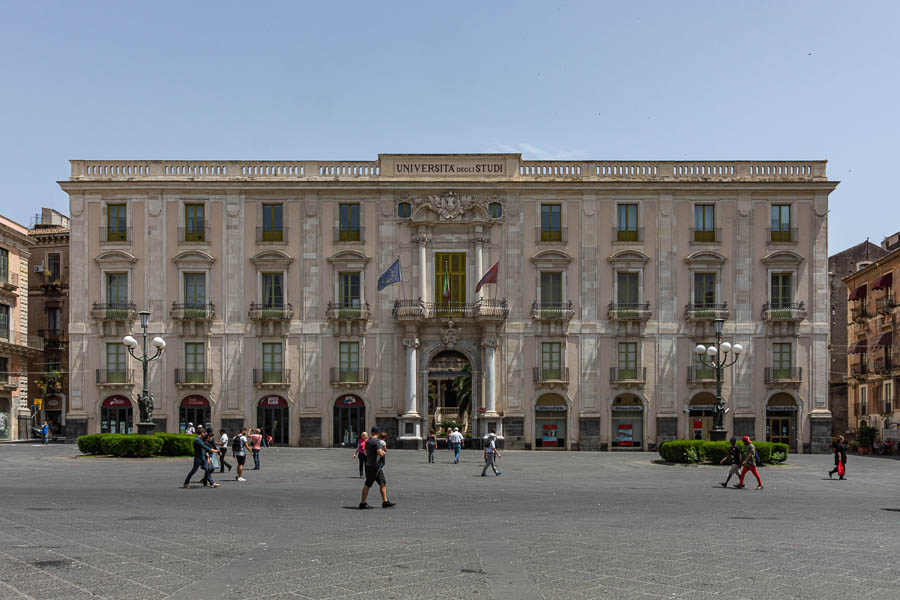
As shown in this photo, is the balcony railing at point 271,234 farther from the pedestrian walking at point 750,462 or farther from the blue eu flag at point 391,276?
the pedestrian walking at point 750,462

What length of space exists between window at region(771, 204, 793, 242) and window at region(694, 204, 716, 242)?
3.26 metres

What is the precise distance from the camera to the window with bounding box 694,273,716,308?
179 feet

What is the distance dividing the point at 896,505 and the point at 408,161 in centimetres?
3591

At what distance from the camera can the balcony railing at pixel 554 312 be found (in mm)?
54188

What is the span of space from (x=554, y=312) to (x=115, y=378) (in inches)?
948

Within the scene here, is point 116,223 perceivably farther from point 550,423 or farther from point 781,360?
point 781,360

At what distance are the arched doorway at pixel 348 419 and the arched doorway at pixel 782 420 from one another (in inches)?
870

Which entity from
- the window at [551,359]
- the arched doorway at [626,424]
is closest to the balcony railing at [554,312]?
the window at [551,359]

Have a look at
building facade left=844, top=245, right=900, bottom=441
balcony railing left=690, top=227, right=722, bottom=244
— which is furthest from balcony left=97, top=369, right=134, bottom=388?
building facade left=844, top=245, right=900, bottom=441

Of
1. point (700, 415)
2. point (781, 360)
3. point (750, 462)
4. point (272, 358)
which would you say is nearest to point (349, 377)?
point (272, 358)

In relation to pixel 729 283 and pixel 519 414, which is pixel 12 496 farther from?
pixel 729 283

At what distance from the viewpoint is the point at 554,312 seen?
5425cm

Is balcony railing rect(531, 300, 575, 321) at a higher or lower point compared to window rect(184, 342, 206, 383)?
higher

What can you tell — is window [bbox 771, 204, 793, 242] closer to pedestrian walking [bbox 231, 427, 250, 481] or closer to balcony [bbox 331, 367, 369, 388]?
balcony [bbox 331, 367, 369, 388]
